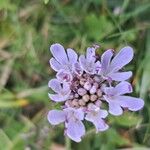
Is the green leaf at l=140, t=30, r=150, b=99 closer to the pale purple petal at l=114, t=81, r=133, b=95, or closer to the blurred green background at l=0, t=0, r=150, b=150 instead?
the blurred green background at l=0, t=0, r=150, b=150

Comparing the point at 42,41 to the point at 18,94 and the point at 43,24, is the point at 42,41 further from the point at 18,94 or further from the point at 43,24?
the point at 18,94

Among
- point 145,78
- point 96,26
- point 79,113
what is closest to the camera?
point 79,113

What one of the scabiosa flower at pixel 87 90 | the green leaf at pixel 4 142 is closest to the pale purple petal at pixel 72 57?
the scabiosa flower at pixel 87 90

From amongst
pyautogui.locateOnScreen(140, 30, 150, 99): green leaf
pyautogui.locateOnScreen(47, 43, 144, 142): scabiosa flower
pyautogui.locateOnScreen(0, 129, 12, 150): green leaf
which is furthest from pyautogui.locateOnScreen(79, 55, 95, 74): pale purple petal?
pyautogui.locateOnScreen(0, 129, 12, 150): green leaf

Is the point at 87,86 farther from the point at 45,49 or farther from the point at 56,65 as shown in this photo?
the point at 45,49

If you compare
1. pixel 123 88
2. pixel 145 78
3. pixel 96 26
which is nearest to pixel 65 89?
pixel 123 88

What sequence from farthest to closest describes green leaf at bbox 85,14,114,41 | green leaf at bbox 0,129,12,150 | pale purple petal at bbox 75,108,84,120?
green leaf at bbox 85,14,114,41 → green leaf at bbox 0,129,12,150 → pale purple petal at bbox 75,108,84,120
